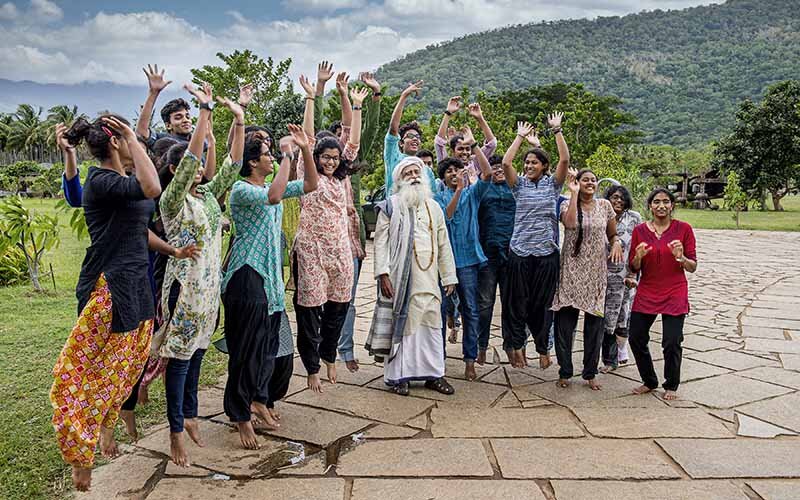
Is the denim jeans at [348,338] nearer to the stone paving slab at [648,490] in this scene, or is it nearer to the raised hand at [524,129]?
the raised hand at [524,129]

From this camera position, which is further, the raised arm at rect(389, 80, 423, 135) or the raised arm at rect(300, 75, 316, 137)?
the raised arm at rect(389, 80, 423, 135)

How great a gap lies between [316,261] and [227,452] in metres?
1.43

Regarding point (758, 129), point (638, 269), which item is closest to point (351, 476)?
point (638, 269)

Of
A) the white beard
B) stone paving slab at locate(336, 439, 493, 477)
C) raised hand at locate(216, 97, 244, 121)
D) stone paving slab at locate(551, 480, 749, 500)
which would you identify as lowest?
stone paving slab at locate(551, 480, 749, 500)

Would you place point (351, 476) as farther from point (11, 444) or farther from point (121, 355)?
point (11, 444)

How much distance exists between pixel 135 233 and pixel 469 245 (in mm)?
2775

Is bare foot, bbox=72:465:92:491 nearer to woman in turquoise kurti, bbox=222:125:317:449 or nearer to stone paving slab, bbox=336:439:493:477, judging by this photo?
woman in turquoise kurti, bbox=222:125:317:449

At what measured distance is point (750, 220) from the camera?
23.2 m

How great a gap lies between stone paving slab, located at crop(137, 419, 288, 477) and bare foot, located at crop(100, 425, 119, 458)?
22 cm

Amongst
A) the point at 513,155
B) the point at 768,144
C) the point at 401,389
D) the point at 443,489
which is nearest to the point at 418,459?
the point at 443,489

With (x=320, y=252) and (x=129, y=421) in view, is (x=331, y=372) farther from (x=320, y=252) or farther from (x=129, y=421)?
(x=129, y=421)

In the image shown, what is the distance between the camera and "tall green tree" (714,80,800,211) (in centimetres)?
2517

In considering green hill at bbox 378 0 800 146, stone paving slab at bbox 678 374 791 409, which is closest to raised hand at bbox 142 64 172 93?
stone paving slab at bbox 678 374 791 409

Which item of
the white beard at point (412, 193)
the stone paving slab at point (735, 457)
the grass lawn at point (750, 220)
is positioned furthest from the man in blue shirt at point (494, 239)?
the grass lawn at point (750, 220)
